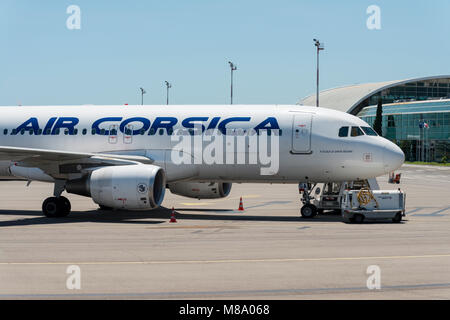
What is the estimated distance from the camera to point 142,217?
26297 mm

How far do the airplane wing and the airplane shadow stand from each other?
2.00 metres

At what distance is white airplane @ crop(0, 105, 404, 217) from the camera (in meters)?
24.2

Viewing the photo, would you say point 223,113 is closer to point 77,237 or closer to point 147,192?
point 147,192

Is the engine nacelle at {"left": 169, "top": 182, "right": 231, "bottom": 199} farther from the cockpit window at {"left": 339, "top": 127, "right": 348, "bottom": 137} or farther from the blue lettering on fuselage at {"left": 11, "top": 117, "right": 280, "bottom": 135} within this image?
the cockpit window at {"left": 339, "top": 127, "right": 348, "bottom": 137}

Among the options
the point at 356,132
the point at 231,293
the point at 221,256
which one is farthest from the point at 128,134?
the point at 231,293

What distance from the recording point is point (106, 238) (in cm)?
1923

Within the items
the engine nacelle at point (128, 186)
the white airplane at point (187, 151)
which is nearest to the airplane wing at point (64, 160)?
the white airplane at point (187, 151)

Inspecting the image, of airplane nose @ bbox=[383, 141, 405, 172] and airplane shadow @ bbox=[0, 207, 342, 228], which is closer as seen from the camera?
airplane shadow @ bbox=[0, 207, 342, 228]

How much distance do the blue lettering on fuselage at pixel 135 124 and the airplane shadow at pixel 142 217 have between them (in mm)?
3549

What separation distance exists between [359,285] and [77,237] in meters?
10.2

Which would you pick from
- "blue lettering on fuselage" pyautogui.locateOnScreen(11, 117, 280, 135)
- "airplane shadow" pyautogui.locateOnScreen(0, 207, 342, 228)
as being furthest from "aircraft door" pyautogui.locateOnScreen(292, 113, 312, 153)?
"airplane shadow" pyautogui.locateOnScreen(0, 207, 342, 228)

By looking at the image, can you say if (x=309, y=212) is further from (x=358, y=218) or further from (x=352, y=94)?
(x=352, y=94)

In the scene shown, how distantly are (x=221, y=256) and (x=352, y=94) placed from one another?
4917 inches

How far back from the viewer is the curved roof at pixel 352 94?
129750 millimetres
